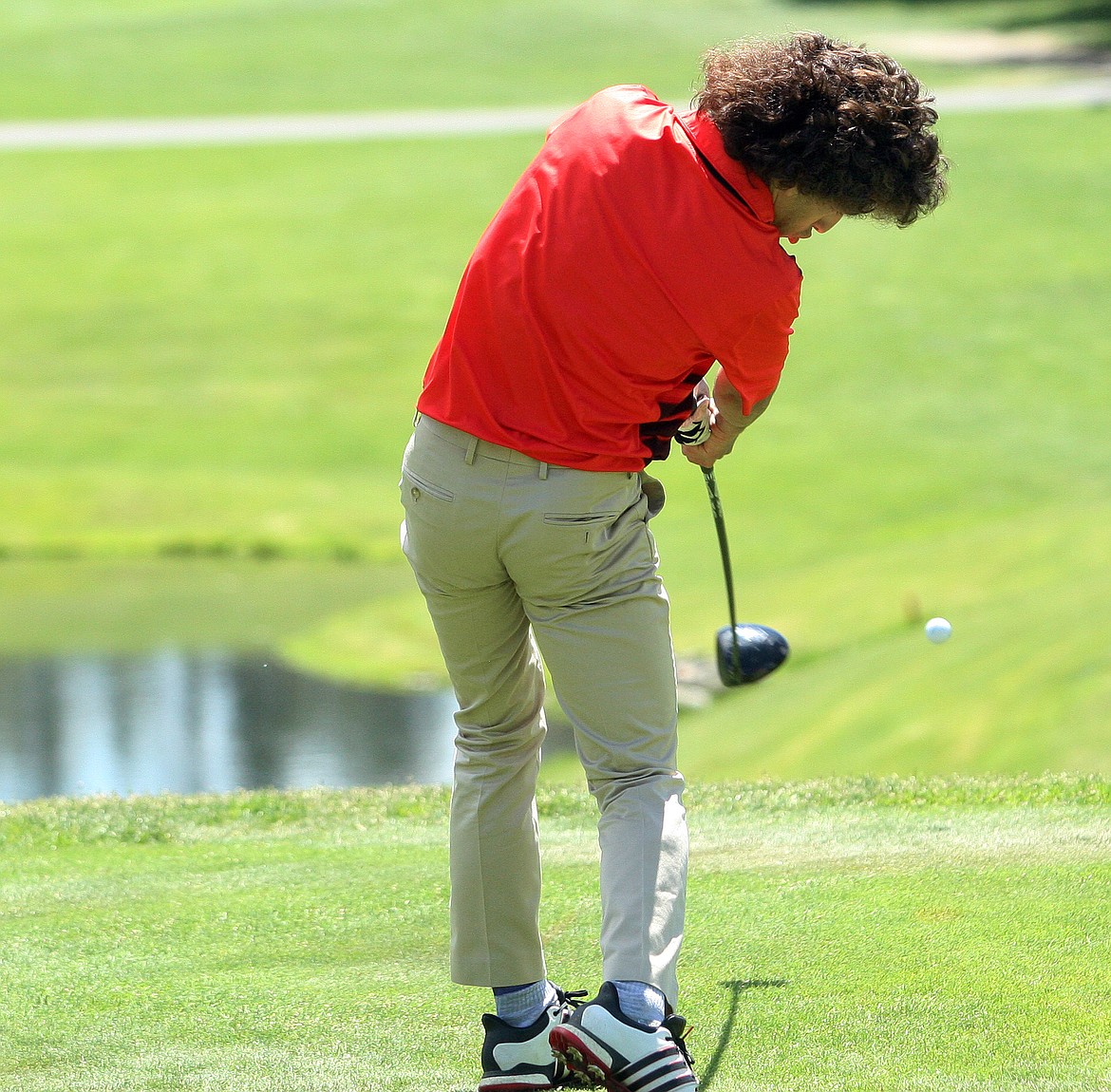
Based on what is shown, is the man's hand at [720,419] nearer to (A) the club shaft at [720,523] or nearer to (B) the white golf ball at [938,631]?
(A) the club shaft at [720,523]

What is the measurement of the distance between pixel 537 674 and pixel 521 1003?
2.11ft

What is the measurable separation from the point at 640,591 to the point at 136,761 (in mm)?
8997

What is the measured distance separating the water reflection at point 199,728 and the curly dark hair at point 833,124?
7.71 m

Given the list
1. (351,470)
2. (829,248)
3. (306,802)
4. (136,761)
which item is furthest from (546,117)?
(306,802)

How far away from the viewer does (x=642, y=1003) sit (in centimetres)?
293

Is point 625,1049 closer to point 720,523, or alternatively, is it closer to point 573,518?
point 573,518

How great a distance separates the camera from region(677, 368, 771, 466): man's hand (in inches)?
127

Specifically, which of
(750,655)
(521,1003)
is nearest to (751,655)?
(750,655)

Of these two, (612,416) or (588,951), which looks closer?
(612,416)

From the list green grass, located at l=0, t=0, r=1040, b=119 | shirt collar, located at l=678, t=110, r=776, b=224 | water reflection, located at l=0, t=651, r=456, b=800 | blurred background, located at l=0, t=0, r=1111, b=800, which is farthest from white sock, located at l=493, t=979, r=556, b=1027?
green grass, located at l=0, t=0, r=1040, b=119

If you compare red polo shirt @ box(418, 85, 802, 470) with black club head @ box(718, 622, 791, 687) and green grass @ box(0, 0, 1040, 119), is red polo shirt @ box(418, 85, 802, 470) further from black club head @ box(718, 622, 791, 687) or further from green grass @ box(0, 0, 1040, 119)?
green grass @ box(0, 0, 1040, 119)

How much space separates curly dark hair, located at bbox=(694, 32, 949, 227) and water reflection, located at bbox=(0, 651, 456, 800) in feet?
Answer: 25.3

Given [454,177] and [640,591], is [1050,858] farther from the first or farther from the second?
[454,177]

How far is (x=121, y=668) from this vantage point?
14.5 m
